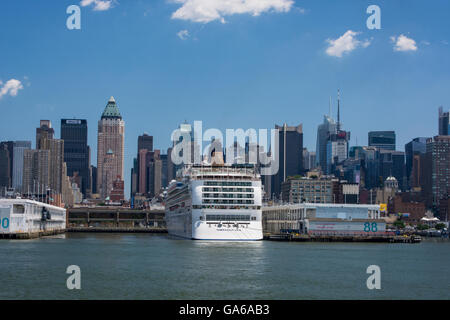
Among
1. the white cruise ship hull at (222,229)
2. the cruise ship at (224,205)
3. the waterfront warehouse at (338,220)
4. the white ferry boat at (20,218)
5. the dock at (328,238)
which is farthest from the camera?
the waterfront warehouse at (338,220)

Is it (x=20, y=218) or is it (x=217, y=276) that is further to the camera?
(x=20, y=218)

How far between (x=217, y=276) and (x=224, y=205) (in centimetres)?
5090

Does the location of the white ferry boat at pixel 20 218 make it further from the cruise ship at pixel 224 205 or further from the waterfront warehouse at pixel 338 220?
the waterfront warehouse at pixel 338 220

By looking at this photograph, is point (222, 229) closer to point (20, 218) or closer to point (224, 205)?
point (224, 205)

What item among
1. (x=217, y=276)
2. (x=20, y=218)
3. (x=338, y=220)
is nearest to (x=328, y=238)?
(x=338, y=220)

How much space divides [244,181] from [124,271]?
173 feet

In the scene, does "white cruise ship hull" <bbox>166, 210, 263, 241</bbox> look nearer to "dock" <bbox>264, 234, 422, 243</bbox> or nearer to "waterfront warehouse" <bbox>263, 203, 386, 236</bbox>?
"dock" <bbox>264, 234, 422, 243</bbox>

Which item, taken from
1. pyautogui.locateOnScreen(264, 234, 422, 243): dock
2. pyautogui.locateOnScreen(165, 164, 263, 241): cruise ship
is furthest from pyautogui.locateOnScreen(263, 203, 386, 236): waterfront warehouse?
pyautogui.locateOnScreen(165, 164, 263, 241): cruise ship

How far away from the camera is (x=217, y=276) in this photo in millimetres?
58875

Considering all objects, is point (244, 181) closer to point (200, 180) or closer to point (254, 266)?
point (200, 180)

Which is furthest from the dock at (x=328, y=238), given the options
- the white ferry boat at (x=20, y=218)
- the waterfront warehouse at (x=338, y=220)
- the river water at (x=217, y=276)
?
the white ferry boat at (x=20, y=218)

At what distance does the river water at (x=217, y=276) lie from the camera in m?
49.1

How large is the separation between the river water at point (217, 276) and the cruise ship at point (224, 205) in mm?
21693

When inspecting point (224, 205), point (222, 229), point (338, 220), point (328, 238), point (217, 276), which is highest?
point (224, 205)
